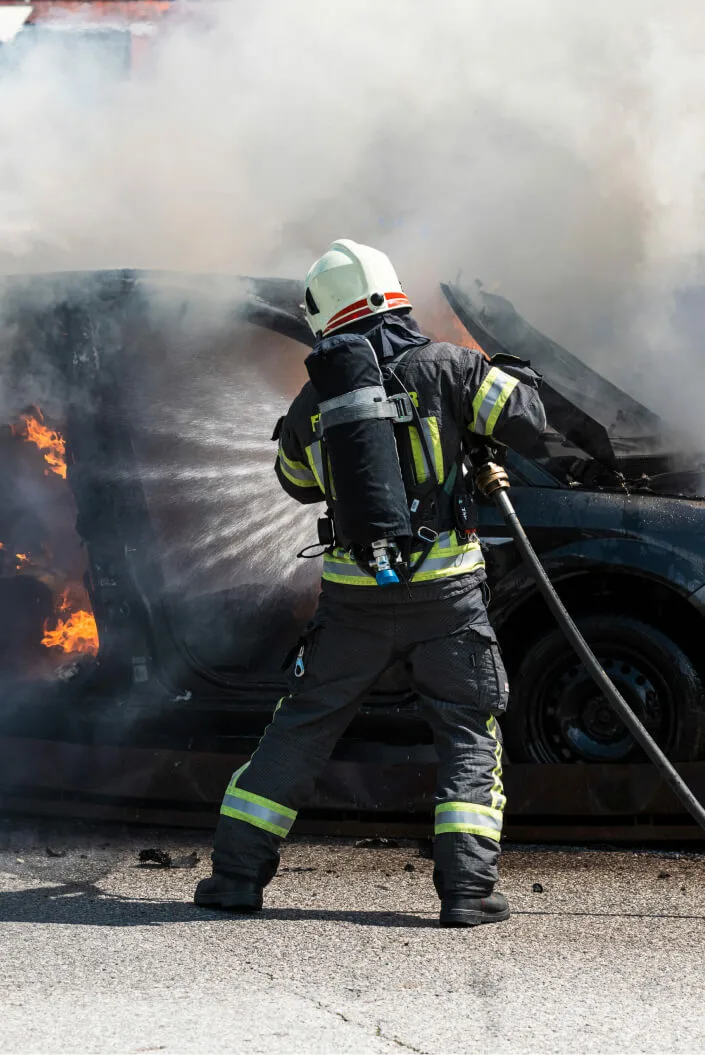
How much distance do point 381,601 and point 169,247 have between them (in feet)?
8.74

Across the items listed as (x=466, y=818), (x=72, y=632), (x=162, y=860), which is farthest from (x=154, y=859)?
(x=466, y=818)

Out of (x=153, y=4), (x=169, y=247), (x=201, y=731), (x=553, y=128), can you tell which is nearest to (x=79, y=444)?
(x=201, y=731)

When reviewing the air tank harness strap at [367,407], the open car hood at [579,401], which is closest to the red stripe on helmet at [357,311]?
the air tank harness strap at [367,407]

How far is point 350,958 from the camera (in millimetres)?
3227

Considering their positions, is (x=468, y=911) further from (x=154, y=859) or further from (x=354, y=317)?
(x=354, y=317)

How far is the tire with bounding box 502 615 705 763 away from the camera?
4352 mm

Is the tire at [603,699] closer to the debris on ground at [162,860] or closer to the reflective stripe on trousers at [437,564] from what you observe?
the reflective stripe on trousers at [437,564]

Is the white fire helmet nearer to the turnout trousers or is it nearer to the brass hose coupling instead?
the brass hose coupling

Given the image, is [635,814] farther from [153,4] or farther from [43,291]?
→ [153,4]

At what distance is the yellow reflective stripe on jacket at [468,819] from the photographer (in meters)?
3.54

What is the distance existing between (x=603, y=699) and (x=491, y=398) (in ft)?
4.09

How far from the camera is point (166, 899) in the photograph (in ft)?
12.6

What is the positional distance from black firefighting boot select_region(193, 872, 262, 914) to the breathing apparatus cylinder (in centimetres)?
84

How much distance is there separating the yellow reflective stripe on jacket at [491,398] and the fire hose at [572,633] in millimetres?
162
